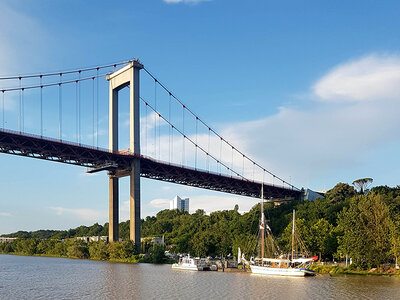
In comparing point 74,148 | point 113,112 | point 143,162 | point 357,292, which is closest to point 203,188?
point 143,162

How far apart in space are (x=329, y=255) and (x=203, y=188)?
1802 inches

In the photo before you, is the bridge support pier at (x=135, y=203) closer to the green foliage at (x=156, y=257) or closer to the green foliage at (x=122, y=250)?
the green foliage at (x=122, y=250)

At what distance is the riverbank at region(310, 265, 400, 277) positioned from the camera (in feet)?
213

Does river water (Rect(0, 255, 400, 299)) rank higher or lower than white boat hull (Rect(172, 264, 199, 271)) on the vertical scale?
higher

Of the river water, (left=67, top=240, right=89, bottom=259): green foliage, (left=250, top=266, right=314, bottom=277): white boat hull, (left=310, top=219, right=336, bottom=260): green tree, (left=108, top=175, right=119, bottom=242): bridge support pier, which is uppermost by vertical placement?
(left=108, top=175, right=119, bottom=242): bridge support pier

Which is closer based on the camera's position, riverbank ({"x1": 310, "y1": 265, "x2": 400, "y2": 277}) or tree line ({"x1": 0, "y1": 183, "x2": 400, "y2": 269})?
riverbank ({"x1": 310, "y1": 265, "x2": 400, "y2": 277})

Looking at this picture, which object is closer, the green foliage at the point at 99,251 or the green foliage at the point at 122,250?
the green foliage at the point at 122,250

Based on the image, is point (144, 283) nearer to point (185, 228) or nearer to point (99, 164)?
point (99, 164)

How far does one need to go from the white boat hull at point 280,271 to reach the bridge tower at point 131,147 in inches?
1502

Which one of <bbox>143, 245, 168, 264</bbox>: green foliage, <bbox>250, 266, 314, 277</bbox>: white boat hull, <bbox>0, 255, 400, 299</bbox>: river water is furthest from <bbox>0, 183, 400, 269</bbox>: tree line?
<bbox>250, 266, 314, 277</bbox>: white boat hull

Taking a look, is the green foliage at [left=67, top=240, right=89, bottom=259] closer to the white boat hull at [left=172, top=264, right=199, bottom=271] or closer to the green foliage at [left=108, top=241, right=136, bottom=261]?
the green foliage at [left=108, top=241, right=136, bottom=261]

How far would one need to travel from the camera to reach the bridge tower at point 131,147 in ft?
336

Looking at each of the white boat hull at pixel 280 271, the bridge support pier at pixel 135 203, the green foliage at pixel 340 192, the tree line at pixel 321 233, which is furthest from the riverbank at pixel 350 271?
the green foliage at pixel 340 192

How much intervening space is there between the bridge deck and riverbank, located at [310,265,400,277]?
155ft
